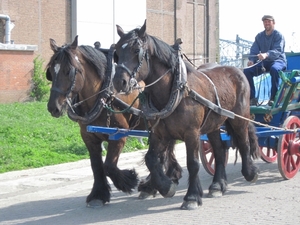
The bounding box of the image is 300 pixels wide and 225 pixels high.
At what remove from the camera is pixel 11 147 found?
40.5 feet

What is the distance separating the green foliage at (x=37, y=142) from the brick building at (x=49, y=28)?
4679 millimetres

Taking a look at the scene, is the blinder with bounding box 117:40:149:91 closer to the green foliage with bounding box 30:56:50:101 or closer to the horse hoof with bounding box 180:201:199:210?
the horse hoof with bounding box 180:201:199:210

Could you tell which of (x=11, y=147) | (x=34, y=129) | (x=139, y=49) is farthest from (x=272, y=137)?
(x=34, y=129)

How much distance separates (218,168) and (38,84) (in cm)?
1554

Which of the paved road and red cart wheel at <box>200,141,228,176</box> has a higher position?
red cart wheel at <box>200,141,228,176</box>

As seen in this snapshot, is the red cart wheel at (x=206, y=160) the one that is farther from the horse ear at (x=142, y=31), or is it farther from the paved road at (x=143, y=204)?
the horse ear at (x=142, y=31)

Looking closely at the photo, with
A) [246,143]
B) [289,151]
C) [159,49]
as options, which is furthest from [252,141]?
[159,49]

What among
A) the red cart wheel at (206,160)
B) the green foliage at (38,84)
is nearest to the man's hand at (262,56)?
the red cart wheel at (206,160)

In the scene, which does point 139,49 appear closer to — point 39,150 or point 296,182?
point 296,182

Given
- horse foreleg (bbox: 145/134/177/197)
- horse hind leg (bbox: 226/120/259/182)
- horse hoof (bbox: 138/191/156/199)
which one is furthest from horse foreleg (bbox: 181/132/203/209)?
horse hind leg (bbox: 226/120/259/182)

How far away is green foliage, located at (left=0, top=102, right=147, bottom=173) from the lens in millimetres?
11672

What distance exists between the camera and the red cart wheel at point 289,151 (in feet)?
29.8

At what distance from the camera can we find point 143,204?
795 cm

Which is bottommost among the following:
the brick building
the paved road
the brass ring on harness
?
the paved road
